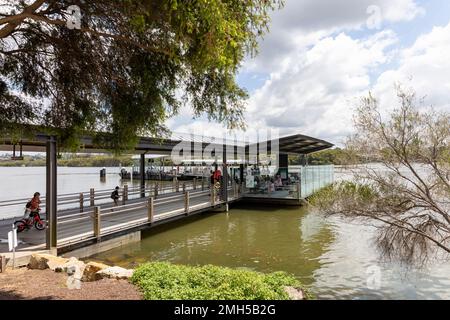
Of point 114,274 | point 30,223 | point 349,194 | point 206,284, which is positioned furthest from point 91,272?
point 349,194

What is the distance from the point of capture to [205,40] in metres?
3.50

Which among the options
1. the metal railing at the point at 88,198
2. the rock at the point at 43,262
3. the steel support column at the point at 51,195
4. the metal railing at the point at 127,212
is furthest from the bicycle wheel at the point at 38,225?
the rock at the point at 43,262

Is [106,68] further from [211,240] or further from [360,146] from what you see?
[211,240]

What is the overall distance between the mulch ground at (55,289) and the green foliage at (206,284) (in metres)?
0.29

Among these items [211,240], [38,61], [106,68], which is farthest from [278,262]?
[38,61]

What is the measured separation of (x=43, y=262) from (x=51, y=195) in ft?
6.43

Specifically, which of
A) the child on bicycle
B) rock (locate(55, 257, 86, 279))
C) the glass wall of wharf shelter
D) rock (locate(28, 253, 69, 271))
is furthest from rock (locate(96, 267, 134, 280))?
the glass wall of wharf shelter

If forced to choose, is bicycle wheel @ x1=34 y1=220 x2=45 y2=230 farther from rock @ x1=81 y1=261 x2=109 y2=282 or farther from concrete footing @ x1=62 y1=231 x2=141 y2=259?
rock @ x1=81 y1=261 x2=109 y2=282

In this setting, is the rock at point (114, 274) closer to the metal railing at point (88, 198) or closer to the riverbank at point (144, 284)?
the riverbank at point (144, 284)

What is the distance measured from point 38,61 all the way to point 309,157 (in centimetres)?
3233

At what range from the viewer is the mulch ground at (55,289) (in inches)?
217

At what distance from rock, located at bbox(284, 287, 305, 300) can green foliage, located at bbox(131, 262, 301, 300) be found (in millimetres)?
126

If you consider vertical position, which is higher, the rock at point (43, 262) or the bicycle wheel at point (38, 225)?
the bicycle wheel at point (38, 225)

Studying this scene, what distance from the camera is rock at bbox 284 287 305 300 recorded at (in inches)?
229
